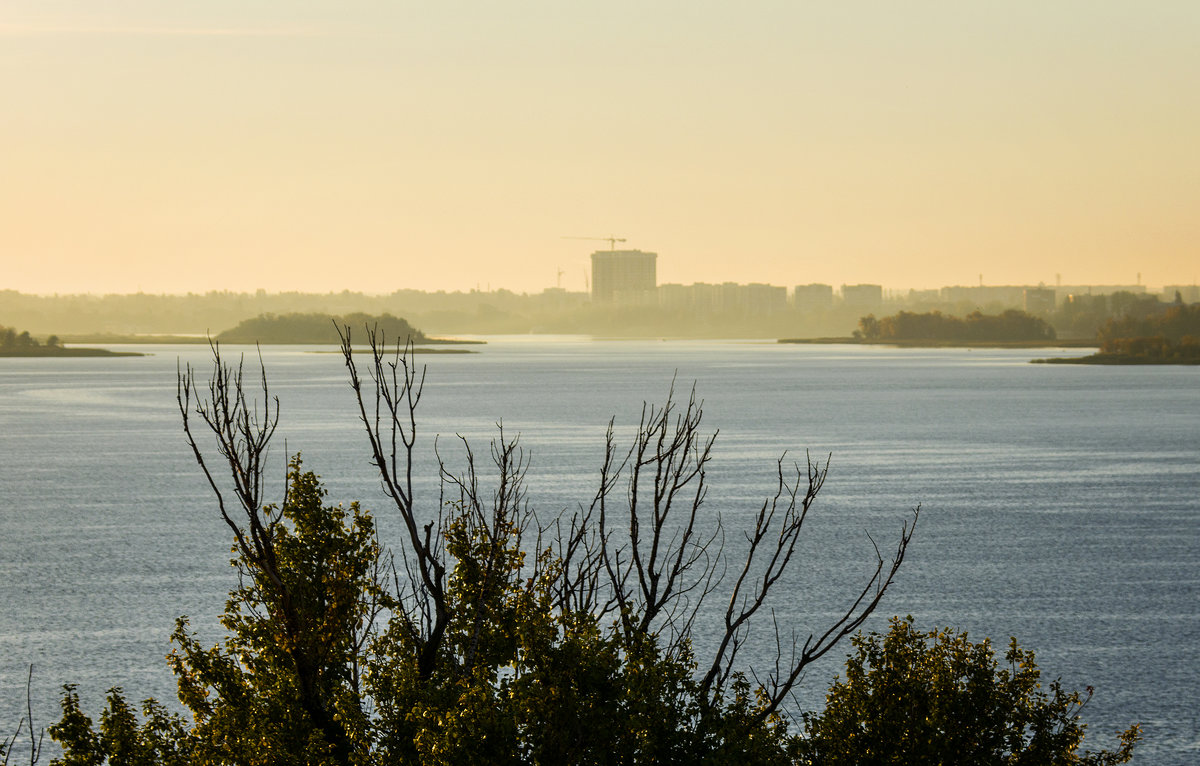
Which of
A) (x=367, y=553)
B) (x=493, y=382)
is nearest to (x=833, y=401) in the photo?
(x=493, y=382)

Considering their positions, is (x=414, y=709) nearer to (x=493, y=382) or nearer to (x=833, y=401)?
(x=833, y=401)

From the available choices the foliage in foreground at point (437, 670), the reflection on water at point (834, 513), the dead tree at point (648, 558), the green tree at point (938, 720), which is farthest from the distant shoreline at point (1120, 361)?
the foliage in foreground at point (437, 670)

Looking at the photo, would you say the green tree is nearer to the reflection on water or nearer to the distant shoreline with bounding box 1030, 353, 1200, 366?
the reflection on water

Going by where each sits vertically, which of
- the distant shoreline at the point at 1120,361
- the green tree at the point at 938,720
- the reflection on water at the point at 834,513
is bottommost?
the reflection on water at the point at 834,513

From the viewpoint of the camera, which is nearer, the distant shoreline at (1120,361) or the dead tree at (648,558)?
the dead tree at (648,558)

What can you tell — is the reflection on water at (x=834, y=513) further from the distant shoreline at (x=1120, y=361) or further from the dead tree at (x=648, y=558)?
the distant shoreline at (x=1120, y=361)

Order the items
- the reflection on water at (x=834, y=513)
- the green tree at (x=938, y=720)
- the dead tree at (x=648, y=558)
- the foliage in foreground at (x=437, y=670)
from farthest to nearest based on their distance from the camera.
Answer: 1. the reflection on water at (x=834, y=513)
2. the green tree at (x=938, y=720)
3. the dead tree at (x=648, y=558)
4. the foliage in foreground at (x=437, y=670)

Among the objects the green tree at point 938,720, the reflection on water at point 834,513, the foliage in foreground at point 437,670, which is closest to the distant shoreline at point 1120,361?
the reflection on water at point 834,513

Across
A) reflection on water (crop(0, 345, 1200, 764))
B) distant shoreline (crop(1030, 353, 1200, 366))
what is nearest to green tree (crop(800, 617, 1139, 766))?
reflection on water (crop(0, 345, 1200, 764))

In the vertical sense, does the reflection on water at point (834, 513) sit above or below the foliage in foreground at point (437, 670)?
below

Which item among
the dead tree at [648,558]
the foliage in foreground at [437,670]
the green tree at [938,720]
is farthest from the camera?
the green tree at [938,720]

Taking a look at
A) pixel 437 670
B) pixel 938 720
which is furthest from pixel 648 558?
pixel 938 720

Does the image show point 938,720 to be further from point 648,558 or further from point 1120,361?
point 1120,361

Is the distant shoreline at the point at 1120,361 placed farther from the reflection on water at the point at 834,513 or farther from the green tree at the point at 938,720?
the green tree at the point at 938,720
